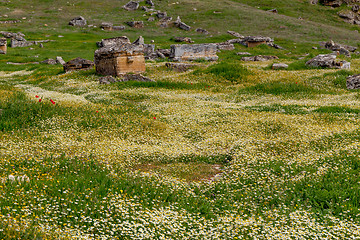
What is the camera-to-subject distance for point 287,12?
81375 millimetres

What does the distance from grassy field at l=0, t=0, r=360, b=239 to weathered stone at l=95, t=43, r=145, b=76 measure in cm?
289

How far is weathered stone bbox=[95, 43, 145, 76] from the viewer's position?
27.2 metres

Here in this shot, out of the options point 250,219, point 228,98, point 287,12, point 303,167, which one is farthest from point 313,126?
point 287,12

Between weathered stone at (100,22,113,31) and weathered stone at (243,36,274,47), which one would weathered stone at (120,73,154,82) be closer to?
weathered stone at (243,36,274,47)

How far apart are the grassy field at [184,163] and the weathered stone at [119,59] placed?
9.49ft

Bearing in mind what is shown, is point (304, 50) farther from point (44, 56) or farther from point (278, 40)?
point (44, 56)

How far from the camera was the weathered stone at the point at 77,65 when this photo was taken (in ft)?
103

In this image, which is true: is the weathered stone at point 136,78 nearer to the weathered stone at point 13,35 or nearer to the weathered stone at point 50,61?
the weathered stone at point 50,61

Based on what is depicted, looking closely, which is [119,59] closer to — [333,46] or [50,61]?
[50,61]

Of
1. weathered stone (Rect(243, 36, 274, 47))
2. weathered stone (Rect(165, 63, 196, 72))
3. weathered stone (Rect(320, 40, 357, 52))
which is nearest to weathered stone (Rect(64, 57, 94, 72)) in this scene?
weathered stone (Rect(165, 63, 196, 72))

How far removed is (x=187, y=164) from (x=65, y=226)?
5.47m

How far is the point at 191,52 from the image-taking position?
36.3 meters

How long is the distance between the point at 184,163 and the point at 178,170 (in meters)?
0.80

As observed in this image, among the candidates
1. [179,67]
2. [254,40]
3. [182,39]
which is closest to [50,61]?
[179,67]
